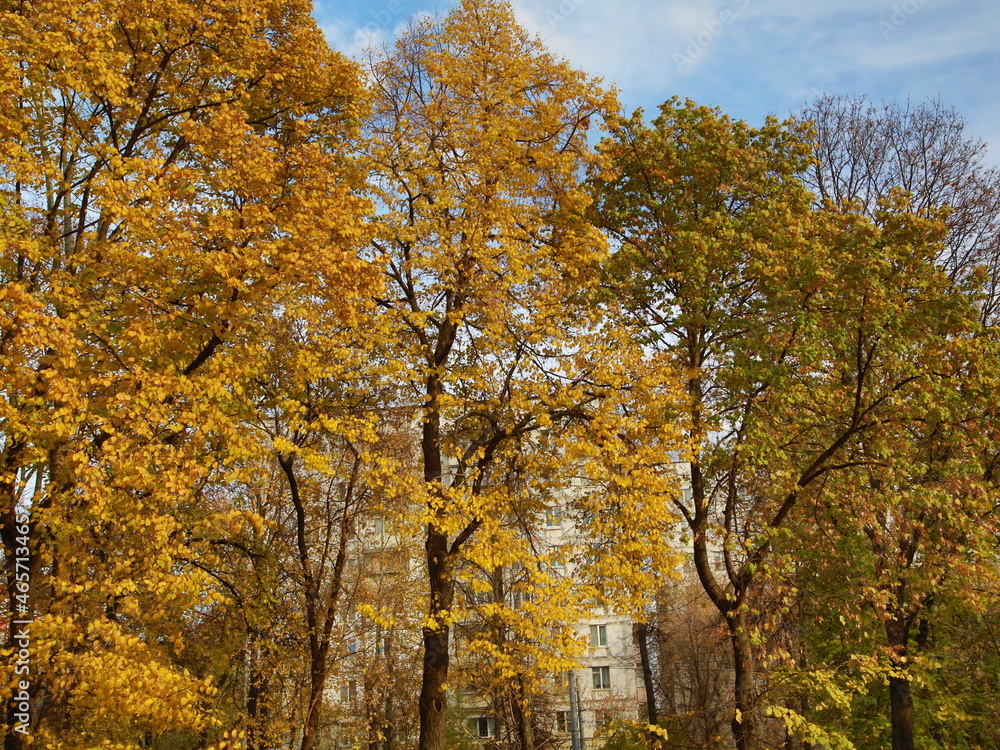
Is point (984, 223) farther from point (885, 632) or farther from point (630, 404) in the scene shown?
point (630, 404)

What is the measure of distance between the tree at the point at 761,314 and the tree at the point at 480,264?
48.5 inches

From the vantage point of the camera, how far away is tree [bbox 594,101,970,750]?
433 inches

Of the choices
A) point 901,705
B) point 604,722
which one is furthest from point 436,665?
point 604,722

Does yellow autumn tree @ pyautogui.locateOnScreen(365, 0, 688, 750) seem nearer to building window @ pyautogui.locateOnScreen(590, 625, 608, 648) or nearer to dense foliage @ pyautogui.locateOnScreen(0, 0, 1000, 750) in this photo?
dense foliage @ pyautogui.locateOnScreen(0, 0, 1000, 750)

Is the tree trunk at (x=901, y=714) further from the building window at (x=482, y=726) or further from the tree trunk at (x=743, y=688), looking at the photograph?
the building window at (x=482, y=726)

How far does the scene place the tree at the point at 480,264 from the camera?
38.1 ft

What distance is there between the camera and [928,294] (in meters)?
11.5

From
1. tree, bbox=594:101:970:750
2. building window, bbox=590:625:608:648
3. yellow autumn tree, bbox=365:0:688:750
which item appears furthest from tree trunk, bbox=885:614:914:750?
building window, bbox=590:625:608:648

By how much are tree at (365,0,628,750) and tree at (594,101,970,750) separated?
1.23m

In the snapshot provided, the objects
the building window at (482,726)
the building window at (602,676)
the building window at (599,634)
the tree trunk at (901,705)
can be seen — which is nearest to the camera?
the tree trunk at (901,705)

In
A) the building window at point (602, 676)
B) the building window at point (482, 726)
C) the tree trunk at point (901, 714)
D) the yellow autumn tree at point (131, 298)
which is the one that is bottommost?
the building window at point (482, 726)

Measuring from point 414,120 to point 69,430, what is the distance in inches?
319

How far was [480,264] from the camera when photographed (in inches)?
470
